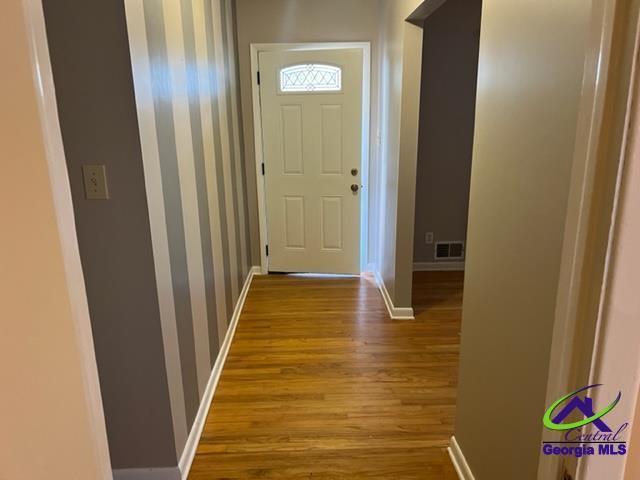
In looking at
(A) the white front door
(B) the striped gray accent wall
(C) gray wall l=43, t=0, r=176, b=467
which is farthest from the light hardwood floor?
(A) the white front door

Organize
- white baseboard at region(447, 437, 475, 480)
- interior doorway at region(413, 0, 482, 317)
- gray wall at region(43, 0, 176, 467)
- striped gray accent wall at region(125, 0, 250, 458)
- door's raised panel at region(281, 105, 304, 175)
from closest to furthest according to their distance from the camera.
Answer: gray wall at region(43, 0, 176, 467), striped gray accent wall at region(125, 0, 250, 458), white baseboard at region(447, 437, 475, 480), interior doorway at region(413, 0, 482, 317), door's raised panel at region(281, 105, 304, 175)

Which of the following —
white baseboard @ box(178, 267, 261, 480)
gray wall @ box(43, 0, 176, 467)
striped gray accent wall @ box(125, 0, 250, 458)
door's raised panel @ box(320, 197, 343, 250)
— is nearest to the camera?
gray wall @ box(43, 0, 176, 467)

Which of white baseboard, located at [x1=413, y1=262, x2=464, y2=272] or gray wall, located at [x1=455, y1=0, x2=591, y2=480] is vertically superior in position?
gray wall, located at [x1=455, y1=0, x2=591, y2=480]

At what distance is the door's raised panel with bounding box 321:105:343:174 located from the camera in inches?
156

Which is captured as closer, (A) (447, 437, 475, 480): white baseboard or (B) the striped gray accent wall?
(B) the striped gray accent wall

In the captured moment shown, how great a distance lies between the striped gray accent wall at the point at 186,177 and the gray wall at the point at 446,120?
1.88 meters

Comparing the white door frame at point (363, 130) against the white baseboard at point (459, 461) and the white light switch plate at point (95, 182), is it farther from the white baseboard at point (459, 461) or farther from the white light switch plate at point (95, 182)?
the white light switch plate at point (95, 182)

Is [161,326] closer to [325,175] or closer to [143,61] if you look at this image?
[143,61]

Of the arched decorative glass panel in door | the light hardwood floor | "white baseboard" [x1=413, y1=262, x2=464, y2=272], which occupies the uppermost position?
the arched decorative glass panel in door

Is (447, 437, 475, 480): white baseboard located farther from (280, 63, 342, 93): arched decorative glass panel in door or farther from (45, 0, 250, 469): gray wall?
(280, 63, 342, 93): arched decorative glass panel in door

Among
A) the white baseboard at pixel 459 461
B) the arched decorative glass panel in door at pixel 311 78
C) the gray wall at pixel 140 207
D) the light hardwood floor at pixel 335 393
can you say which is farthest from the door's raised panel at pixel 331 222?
the white baseboard at pixel 459 461

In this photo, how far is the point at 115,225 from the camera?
157cm

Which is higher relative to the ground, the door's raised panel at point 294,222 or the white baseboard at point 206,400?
the door's raised panel at point 294,222

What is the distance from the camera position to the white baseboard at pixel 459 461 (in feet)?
5.86
